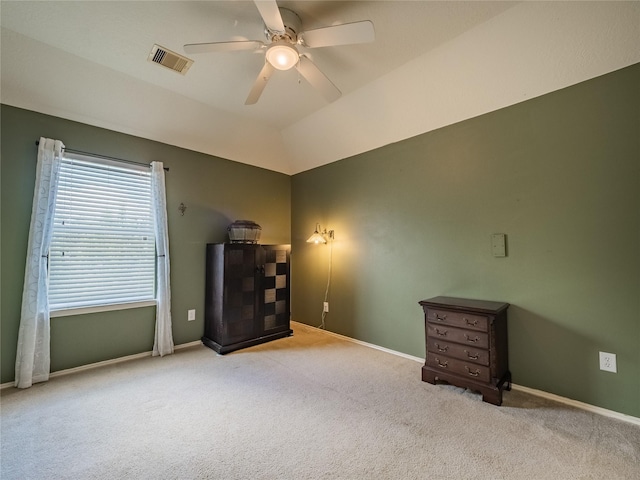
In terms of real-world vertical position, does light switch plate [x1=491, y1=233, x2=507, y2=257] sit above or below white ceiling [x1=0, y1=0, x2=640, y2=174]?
below

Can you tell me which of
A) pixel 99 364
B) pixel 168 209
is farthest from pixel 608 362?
pixel 99 364

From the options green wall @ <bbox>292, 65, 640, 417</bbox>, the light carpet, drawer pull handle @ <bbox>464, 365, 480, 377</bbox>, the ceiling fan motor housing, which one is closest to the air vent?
the ceiling fan motor housing

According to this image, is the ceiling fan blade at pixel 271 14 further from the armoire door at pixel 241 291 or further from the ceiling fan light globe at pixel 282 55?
the armoire door at pixel 241 291

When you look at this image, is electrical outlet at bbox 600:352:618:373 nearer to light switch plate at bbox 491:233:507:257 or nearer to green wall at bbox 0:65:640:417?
green wall at bbox 0:65:640:417

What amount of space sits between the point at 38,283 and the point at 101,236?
634 mm

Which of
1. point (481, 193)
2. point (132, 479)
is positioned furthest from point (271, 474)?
point (481, 193)

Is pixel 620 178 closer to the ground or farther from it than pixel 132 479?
farther from it

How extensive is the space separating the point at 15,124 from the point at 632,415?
5.29 meters

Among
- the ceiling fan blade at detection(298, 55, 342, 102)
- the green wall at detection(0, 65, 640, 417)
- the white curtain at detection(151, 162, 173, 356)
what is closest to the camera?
the ceiling fan blade at detection(298, 55, 342, 102)

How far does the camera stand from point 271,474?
1471mm

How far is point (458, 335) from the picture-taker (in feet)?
7.69

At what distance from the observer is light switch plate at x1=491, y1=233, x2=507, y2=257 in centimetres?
248

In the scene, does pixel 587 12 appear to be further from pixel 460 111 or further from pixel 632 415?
pixel 632 415

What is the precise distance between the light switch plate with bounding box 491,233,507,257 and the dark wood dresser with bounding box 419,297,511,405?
0.44 meters
